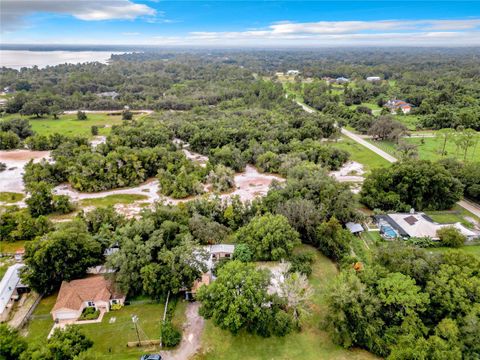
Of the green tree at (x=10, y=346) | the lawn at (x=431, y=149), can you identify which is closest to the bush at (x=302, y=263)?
the green tree at (x=10, y=346)

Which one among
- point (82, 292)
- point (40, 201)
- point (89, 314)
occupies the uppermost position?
point (40, 201)

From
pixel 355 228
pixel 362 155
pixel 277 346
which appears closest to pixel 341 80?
pixel 362 155

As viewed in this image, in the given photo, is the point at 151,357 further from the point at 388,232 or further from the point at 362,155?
the point at 362,155

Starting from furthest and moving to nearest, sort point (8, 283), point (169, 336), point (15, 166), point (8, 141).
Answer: point (8, 141), point (15, 166), point (8, 283), point (169, 336)

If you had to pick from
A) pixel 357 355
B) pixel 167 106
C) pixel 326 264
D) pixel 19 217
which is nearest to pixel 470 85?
pixel 167 106

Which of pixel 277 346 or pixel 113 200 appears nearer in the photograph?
pixel 277 346

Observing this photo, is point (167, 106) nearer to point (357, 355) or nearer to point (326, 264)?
point (326, 264)

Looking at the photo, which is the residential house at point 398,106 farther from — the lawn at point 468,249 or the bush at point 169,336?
the bush at point 169,336
